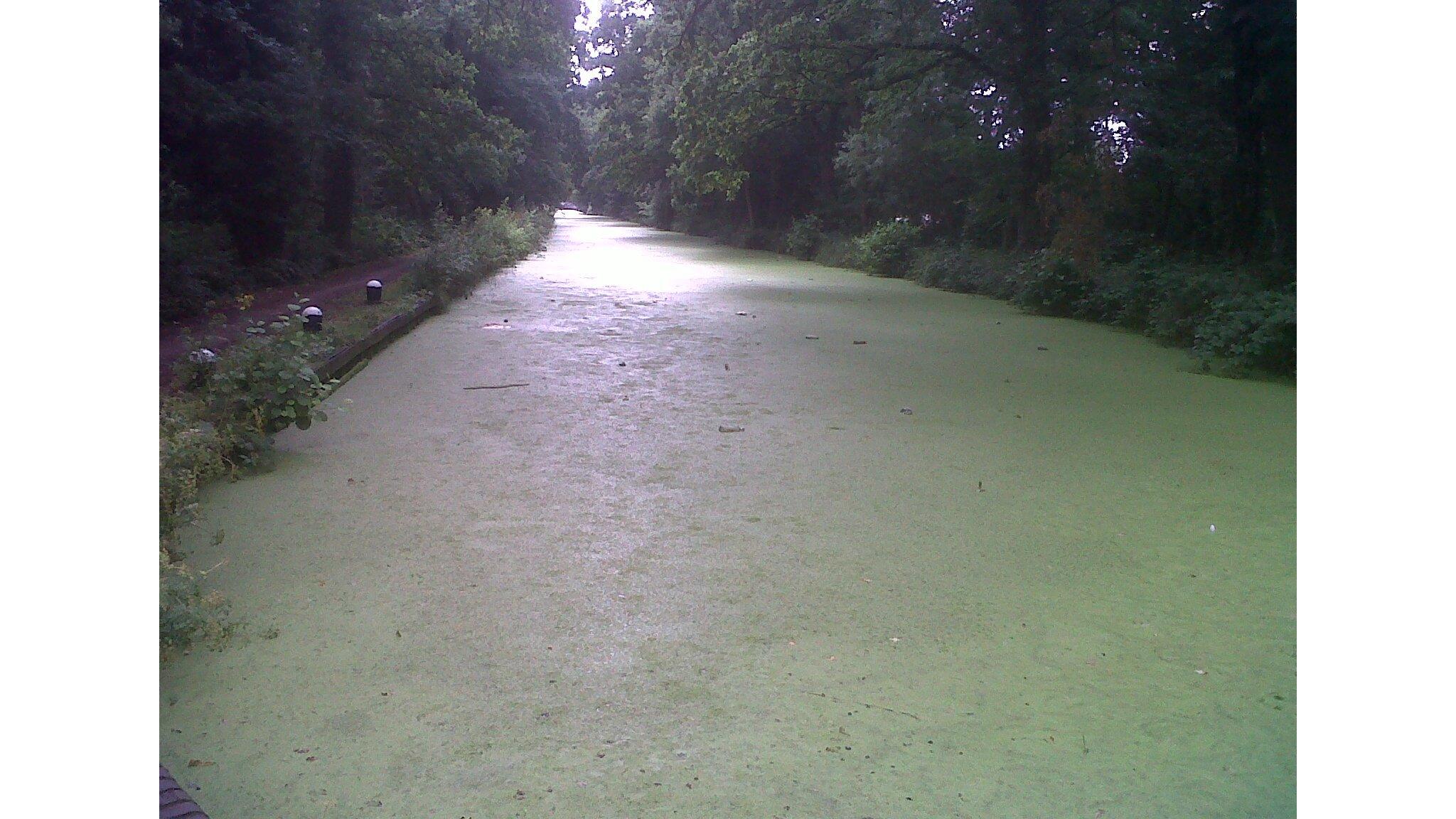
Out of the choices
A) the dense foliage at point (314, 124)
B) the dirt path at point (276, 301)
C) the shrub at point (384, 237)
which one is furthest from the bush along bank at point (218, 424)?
the shrub at point (384, 237)

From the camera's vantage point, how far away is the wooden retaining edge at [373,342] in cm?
756

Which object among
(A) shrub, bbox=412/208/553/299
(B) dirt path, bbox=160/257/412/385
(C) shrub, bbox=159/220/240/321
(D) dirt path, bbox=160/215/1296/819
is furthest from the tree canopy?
(C) shrub, bbox=159/220/240/321

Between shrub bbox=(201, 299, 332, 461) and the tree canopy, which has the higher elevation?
the tree canopy

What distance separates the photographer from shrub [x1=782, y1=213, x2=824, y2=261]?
2548cm

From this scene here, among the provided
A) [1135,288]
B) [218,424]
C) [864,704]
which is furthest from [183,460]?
[1135,288]

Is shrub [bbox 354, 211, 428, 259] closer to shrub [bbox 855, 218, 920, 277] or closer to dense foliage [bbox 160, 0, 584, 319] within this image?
dense foliage [bbox 160, 0, 584, 319]

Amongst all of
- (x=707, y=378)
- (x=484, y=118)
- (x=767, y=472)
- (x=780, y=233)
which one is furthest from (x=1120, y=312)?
(x=780, y=233)

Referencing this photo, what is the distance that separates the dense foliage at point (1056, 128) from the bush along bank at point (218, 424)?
607 cm

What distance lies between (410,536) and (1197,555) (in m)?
2.71

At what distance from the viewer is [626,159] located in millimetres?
38031

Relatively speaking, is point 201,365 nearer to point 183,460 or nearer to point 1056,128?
point 183,460

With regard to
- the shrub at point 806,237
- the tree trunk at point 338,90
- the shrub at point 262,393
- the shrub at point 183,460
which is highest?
the tree trunk at point 338,90

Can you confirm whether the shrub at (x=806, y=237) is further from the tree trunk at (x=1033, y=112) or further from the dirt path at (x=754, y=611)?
the dirt path at (x=754, y=611)

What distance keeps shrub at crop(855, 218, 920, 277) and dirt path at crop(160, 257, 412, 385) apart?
25.9 ft
